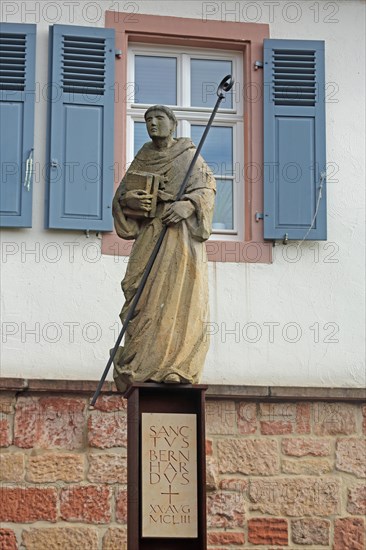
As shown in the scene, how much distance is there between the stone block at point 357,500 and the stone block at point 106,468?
1754 millimetres

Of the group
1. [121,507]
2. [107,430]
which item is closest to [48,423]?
[107,430]

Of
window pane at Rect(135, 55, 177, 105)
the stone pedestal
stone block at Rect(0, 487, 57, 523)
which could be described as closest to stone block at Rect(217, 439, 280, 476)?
stone block at Rect(0, 487, 57, 523)

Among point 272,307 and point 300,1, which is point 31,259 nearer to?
point 272,307

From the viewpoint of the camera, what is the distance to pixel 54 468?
1347 cm

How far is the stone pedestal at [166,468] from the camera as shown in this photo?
10656 millimetres

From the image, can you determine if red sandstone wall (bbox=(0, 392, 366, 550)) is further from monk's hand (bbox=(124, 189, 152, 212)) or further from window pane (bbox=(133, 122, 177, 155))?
monk's hand (bbox=(124, 189, 152, 212))

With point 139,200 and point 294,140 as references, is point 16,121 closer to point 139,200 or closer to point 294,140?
point 294,140

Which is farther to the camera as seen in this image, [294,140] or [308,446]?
[294,140]

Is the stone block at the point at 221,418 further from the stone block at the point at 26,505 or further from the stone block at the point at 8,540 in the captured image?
the stone block at the point at 8,540

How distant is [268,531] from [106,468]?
1.32 m

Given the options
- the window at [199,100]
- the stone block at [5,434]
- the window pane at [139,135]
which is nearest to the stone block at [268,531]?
the stone block at [5,434]

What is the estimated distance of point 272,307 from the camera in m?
14.2

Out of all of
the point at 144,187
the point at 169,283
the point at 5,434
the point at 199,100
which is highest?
the point at 199,100

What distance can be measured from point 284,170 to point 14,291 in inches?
94.5
